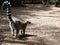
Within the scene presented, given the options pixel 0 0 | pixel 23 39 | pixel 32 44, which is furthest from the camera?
pixel 0 0

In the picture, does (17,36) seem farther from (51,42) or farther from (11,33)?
(51,42)

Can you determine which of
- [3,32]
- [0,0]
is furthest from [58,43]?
[0,0]

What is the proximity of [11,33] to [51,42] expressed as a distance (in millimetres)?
1742

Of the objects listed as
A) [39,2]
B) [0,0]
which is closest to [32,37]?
[0,0]

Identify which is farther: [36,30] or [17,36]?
[36,30]

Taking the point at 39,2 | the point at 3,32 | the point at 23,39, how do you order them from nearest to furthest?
the point at 23,39 → the point at 3,32 → the point at 39,2

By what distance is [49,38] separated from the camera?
6711 mm

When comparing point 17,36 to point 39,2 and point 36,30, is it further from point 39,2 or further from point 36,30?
point 39,2

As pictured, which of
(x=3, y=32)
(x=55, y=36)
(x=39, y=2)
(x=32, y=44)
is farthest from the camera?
(x=39, y=2)

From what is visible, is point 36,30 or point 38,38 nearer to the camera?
point 38,38

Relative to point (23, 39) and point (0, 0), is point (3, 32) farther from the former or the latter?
point (0, 0)

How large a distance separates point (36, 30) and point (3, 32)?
1.46 metres

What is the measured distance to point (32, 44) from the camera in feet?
19.7

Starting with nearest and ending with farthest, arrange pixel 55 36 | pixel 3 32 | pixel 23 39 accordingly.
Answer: pixel 23 39 < pixel 55 36 < pixel 3 32
